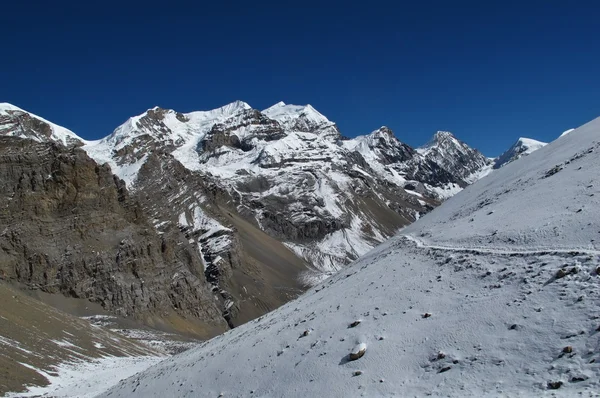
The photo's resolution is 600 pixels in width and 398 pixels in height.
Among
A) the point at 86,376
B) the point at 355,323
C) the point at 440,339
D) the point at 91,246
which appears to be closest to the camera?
the point at 440,339

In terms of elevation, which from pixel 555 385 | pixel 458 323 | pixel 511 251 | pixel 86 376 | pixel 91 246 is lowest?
pixel 86 376

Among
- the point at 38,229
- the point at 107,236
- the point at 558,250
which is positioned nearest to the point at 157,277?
the point at 107,236

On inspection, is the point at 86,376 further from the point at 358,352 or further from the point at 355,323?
the point at 358,352

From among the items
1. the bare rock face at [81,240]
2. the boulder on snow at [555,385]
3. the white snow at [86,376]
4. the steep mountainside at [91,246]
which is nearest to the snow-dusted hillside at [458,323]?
the boulder on snow at [555,385]

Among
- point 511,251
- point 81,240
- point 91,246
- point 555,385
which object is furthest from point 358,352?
point 81,240

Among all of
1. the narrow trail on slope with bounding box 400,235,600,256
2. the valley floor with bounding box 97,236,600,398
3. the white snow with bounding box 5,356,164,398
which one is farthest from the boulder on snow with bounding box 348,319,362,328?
the white snow with bounding box 5,356,164,398

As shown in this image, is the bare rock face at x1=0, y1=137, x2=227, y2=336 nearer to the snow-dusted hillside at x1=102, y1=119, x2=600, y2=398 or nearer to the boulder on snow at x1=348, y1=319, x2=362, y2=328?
the snow-dusted hillside at x1=102, y1=119, x2=600, y2=398

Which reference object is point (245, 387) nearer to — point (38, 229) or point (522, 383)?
point (522, 383)
